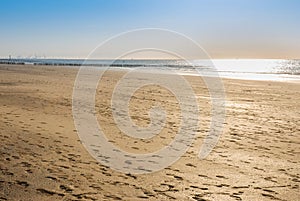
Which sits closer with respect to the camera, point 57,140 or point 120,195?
point 120,195

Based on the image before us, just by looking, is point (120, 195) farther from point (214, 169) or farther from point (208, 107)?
point (208, 107)

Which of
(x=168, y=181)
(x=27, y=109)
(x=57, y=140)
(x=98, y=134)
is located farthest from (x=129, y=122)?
(x=168, y=181)

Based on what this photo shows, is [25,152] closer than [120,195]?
No

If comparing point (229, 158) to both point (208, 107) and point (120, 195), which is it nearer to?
point (120, 195)

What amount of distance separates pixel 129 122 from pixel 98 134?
251 centimetres

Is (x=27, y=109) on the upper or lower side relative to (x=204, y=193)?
upper

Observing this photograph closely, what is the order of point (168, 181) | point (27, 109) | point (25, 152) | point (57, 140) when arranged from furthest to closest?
1. point (27, 109)
2. point (57, 140)
3. point (25, 152)
4. point (168, 181)

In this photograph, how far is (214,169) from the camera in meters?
8.12

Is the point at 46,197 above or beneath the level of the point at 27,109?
beneath

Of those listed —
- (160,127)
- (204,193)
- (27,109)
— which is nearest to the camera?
(204,193)

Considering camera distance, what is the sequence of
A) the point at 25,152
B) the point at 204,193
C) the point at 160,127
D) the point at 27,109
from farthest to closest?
the point at 27,109
the point at 160,127
the point at 25,152
the point at 204,193

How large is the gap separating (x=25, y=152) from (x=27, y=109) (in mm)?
7415

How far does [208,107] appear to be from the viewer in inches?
745

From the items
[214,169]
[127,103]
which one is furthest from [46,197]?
[127,103]
